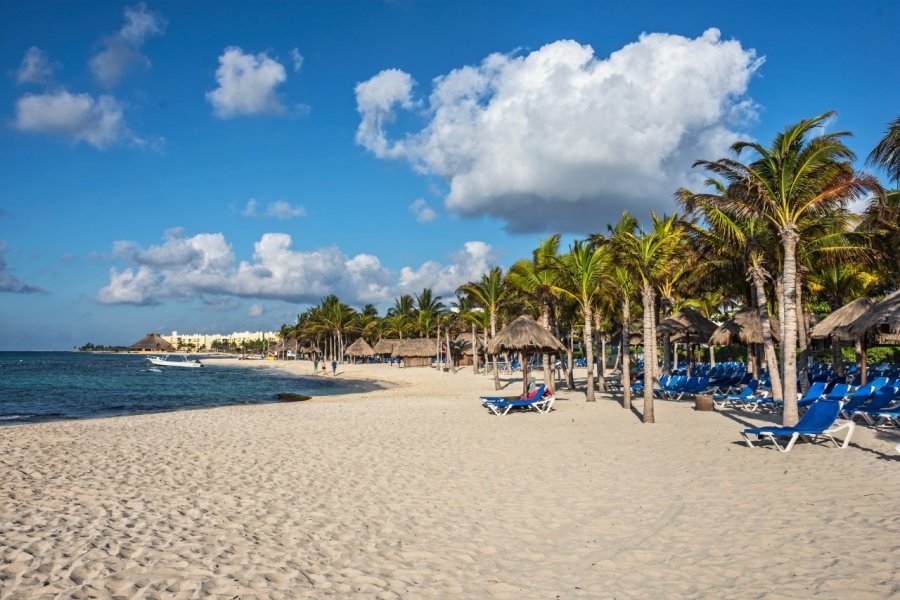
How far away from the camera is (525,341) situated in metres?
17.2

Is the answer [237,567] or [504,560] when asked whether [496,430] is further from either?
[237,567]

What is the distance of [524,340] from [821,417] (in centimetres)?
905

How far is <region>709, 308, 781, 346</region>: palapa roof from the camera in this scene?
18.6m

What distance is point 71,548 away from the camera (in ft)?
15.3

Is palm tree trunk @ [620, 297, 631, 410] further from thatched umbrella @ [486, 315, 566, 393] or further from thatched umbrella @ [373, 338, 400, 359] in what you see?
thatched umbrella @ [373, 338, 400, 359]

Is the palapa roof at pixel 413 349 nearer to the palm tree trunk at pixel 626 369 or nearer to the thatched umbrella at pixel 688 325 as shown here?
the thatched umbrella at pixel 688 325

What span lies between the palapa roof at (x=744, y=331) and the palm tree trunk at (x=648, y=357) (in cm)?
704

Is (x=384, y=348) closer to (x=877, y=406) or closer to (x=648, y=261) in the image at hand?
(x=648, y=261)

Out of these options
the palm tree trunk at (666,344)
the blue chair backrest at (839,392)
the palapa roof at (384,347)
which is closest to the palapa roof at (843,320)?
the blue chair backrest at (839,392)

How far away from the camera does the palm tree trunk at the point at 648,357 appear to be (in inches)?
A: 502

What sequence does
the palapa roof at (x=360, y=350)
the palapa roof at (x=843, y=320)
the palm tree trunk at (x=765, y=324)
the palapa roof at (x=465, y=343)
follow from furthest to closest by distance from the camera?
the palapa roof at (x=360, y=350) → the palapa roof at (x=465, y=343) → the palapa roof at (x=843, y=320) → the palm tree trunk at (x=765, y=324)

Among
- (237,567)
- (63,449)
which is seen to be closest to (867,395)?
(237,567)

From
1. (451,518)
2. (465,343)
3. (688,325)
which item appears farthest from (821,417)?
(465,343)

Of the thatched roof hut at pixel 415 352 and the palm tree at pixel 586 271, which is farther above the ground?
the palm tree at pixel 586 271
